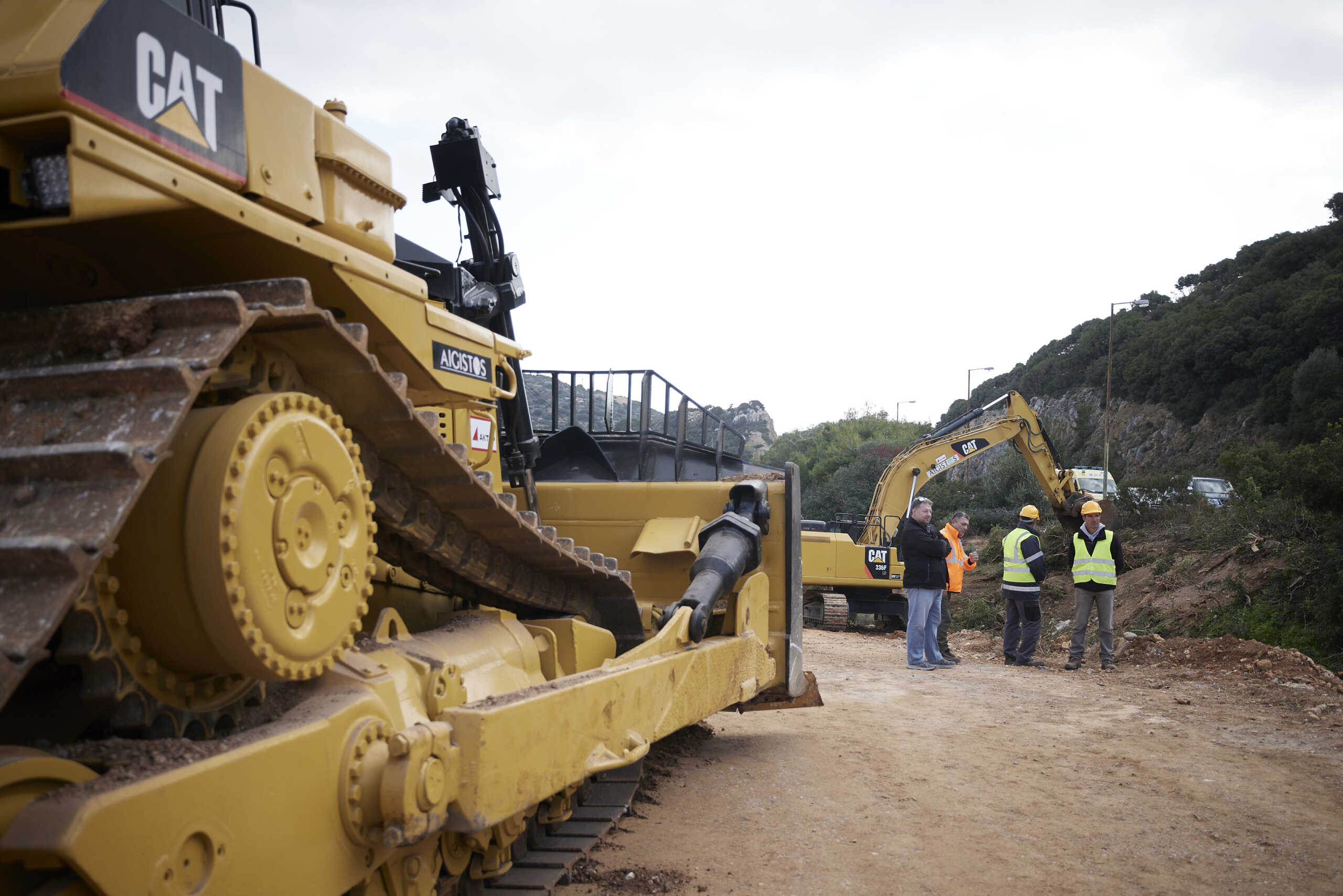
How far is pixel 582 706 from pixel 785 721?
400 centimetres

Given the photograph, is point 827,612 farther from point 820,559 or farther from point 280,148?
point 280,148

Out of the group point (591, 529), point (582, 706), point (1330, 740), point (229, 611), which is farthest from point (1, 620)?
point (1330, 740)

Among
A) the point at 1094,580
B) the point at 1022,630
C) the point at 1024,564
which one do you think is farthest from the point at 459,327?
the point at 1022,630

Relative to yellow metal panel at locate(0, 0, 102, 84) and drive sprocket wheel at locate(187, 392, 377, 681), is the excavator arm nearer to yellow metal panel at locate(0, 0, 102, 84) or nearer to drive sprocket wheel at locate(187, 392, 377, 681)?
drive sprocket wheel at locate(187, 392, 377, 681)

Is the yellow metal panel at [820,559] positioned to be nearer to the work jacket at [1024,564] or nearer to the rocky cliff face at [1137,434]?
the work jacket at [1024,564]

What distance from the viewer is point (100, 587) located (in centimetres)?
186

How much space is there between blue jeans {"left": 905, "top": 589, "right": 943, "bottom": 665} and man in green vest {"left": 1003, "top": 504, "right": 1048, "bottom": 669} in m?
0.88

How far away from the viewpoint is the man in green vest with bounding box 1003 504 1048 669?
1030 cm

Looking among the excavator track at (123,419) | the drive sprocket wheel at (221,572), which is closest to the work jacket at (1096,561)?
the excavator track at (123,419)

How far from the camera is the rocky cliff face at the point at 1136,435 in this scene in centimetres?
2998

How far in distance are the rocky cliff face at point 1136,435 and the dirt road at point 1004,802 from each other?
22788 mm

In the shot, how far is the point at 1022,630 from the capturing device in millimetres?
10492

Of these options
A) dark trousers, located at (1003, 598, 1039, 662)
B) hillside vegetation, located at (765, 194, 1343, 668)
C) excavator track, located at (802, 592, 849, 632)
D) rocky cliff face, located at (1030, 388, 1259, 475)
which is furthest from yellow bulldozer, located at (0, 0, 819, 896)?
rocky cliff face, located at (1030, 388, 1259, 475)

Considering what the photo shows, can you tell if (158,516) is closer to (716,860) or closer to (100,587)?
(100,587)
